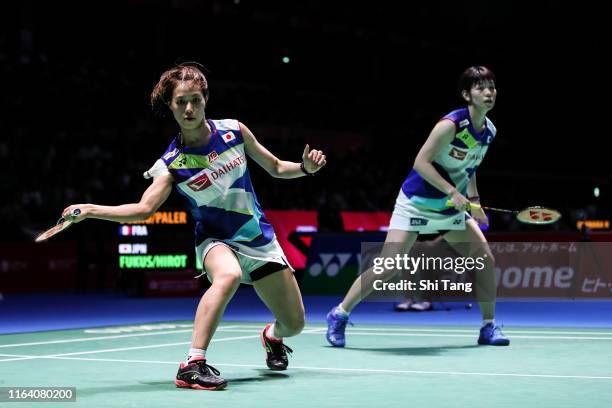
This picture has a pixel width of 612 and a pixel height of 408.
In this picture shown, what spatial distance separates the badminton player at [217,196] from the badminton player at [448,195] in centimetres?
178

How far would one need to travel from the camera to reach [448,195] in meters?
6.98

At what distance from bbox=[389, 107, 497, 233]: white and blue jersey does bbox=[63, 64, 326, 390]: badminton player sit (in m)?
1.97

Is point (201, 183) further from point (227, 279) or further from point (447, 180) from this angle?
point (447, 180)

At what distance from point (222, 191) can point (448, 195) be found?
2239 millimetres

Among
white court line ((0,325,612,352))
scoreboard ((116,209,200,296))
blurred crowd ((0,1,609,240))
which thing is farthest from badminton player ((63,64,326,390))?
blurred crowd ((0,1,609,240))

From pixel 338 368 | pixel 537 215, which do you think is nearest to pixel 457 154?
pixel 537 215

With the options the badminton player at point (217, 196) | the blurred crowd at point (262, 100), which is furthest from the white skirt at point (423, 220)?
the blurred crowd at point (262, 100)

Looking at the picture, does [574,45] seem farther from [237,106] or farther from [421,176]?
[421,176]

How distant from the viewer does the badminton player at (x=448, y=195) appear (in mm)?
7047

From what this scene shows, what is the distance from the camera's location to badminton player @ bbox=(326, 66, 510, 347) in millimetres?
7047

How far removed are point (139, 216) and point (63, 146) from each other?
13009 millimetres

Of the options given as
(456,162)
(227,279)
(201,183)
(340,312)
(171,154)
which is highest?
(171,154)

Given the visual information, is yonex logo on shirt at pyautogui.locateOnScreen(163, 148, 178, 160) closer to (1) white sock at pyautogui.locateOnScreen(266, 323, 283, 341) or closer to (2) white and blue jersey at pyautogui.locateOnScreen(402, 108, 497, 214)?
(1) white sock at pyautogui.locateOnScreen(266, 323, 283, 341)

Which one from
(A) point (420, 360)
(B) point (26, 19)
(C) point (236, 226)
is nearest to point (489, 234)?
(A) point (420, 360)
